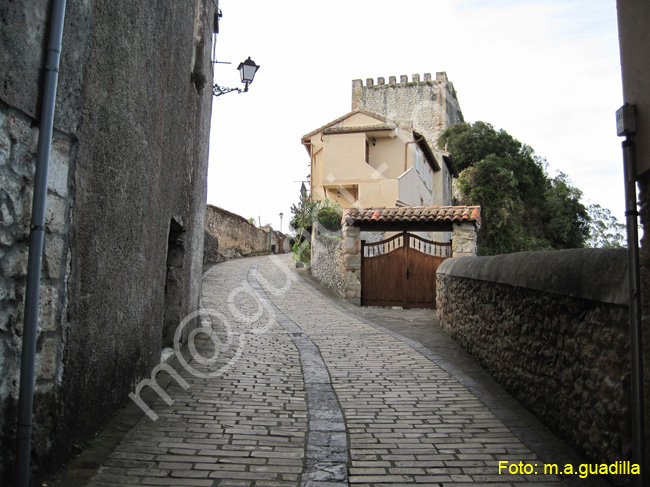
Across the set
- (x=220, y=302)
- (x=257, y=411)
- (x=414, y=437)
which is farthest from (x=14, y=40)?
(x=220, y=302)

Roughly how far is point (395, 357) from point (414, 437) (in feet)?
9.85

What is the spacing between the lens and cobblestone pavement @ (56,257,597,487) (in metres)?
3.28

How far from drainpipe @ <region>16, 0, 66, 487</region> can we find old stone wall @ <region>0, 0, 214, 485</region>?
0.06 metres

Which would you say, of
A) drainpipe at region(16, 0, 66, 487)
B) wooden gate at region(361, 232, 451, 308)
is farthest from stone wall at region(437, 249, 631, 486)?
wooden gate at region(361, 232, 451, 308)

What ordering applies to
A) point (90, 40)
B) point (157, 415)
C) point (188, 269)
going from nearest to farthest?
point (90, 40)
point (157, 415)
point (188, 269)

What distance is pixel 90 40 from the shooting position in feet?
11.0

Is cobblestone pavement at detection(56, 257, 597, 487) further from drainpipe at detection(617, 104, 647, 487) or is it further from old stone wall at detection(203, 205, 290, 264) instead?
old stone wall at detection(203, 205, 290, 264)

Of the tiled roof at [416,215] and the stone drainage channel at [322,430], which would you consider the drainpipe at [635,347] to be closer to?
the stone drainage channel at [322,430]

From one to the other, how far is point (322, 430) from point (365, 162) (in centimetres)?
2257

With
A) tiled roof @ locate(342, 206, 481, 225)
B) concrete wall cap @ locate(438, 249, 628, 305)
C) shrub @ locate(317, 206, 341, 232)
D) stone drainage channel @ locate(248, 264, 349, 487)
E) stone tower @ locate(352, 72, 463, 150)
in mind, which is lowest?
stone drainage channel @ locate(248, 264, 349, 487)

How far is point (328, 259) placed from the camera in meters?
17.1

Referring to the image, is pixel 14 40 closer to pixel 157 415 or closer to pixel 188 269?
pixel 157 415

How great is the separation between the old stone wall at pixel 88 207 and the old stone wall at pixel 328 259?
968 cm

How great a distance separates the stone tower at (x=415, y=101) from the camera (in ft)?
149
